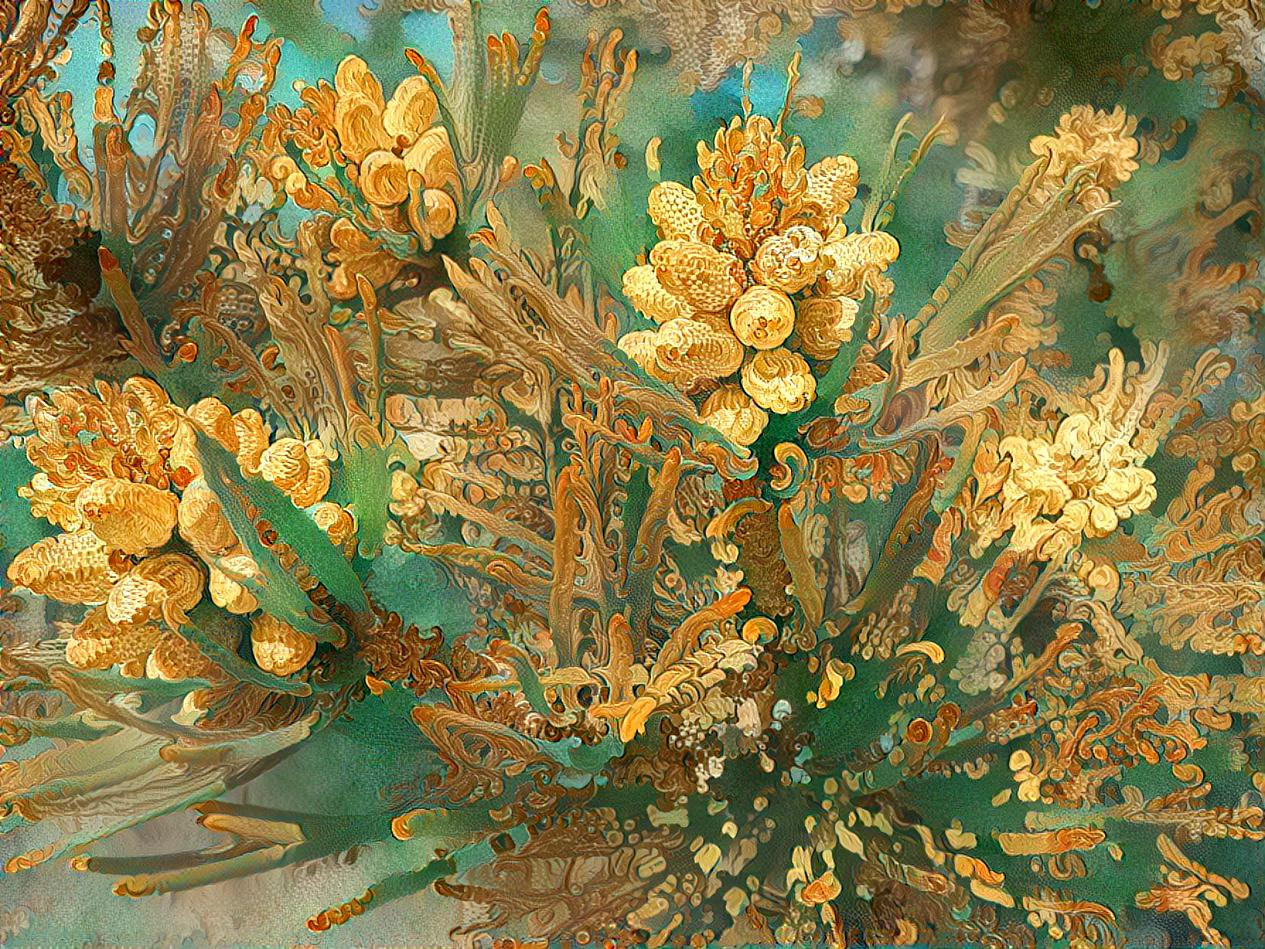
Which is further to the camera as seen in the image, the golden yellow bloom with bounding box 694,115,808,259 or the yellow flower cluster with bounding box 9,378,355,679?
the golden yellow bloom with bounding box 694,115,808,259

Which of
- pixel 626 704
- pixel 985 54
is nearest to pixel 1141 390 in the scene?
pixel 985 54

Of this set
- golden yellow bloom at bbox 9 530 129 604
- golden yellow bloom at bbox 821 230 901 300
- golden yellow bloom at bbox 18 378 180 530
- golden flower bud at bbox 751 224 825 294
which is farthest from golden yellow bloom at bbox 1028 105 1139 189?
golden yellow bloom at bbox 9 530 129 604

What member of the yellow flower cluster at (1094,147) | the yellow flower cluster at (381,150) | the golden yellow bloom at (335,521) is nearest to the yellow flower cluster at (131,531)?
the golden yellow bloom at (335,521)

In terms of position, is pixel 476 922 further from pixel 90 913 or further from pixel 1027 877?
pixel 1027 877

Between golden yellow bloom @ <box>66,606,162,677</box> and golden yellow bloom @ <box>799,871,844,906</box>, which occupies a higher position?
golden yellow bloom @ <box>66,606,162,677</box>

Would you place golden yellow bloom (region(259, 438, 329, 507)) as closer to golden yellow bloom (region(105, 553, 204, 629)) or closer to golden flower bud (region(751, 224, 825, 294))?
golden yellow bloom (region(105, 553, 204, 629))
